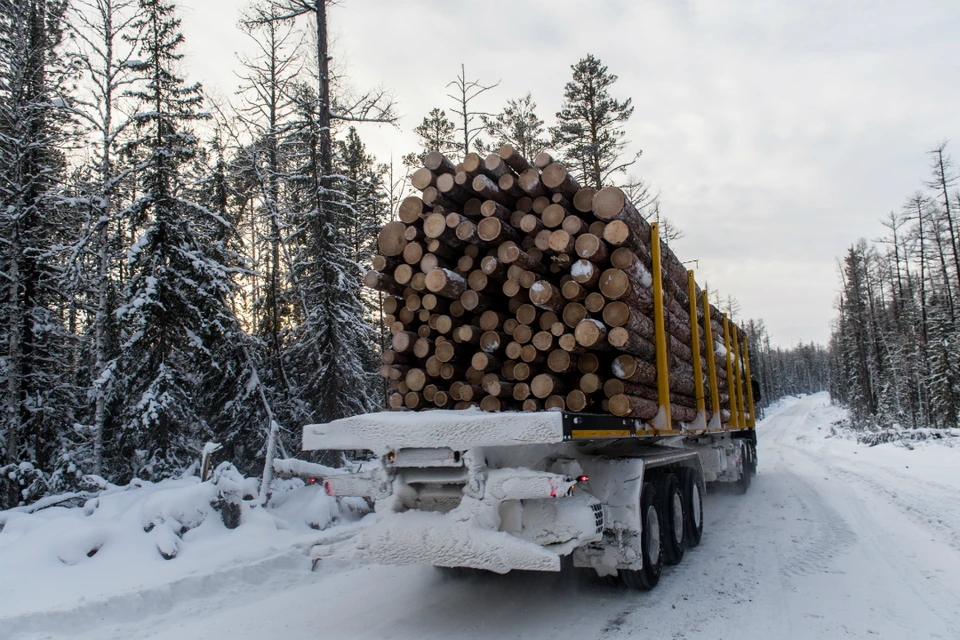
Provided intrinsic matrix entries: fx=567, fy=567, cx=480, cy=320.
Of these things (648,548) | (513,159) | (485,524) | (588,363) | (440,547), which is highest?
(513,159)

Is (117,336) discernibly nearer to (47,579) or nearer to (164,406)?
(164,406)

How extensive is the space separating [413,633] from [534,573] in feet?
6.16

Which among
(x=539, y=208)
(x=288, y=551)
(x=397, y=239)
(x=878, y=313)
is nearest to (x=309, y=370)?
(x=288, y=551)

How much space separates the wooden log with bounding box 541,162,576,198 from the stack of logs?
11 mm

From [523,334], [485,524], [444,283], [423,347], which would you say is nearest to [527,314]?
[523,334]

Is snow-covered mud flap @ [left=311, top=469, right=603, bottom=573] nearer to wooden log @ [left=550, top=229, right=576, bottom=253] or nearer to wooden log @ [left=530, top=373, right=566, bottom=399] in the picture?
wooden log @ [left=530, top=373, right=566, bottom=399]

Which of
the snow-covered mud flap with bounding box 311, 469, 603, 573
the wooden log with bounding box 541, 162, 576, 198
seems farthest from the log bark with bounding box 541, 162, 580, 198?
the snow-covered mud flap with bounding box 311, 469, 603, 573

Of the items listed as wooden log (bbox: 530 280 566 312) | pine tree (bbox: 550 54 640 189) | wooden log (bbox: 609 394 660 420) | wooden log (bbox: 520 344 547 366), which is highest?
pine tree (bbox: 550 54 640 189)

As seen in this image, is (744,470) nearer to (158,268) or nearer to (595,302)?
(595,302)

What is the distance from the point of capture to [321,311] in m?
13.0

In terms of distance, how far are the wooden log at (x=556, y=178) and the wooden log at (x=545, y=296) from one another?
96cm

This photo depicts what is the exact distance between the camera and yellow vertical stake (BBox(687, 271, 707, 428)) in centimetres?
714

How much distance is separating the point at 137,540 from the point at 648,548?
5.25 m

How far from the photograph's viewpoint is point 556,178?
5.25 meters
